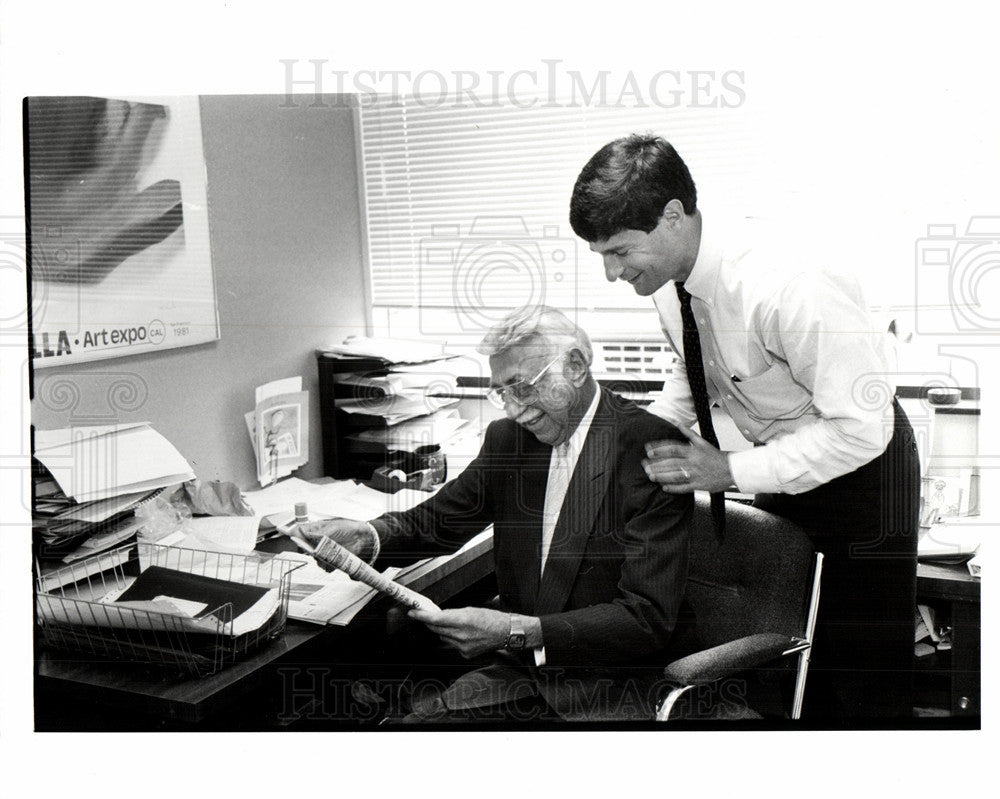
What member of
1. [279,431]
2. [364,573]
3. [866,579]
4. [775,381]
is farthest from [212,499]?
[866,579]

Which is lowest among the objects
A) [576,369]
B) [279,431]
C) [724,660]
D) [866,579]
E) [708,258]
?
[724,660]

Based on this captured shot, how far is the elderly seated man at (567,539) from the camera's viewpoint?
1355 millimetres

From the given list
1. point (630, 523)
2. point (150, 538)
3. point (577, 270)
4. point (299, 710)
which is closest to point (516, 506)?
point (630, 523)

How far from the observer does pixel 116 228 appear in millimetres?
1439

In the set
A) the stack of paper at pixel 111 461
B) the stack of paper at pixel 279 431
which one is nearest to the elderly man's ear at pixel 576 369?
the stack of paper at pixel 279 431

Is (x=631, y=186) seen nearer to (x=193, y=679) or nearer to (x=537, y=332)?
(x=537, y=332)

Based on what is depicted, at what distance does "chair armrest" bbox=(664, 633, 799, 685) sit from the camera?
4.44 feet

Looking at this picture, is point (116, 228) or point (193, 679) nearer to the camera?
point (193, 679)

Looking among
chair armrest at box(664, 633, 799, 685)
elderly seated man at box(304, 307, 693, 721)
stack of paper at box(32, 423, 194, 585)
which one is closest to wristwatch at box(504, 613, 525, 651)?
elderly seated man at box(304, 307, 693, 721)

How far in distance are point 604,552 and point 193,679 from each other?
659 mm

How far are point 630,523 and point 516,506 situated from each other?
187 mm

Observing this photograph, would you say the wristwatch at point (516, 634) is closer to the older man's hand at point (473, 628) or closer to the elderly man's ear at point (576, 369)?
the older man's hand at point (473, 628)

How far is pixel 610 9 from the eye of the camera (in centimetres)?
141
